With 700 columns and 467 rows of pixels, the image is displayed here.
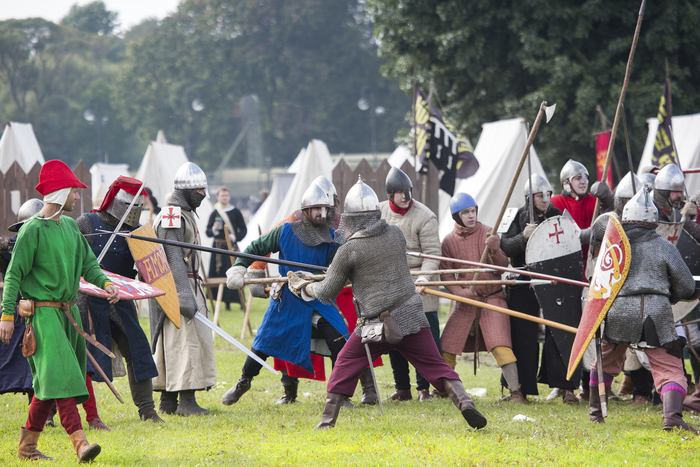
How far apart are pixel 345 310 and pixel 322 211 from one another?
1014 mm

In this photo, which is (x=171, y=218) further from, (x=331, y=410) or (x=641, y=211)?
(x=641, y=211)

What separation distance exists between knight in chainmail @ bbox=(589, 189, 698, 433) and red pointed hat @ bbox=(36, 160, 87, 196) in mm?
3241

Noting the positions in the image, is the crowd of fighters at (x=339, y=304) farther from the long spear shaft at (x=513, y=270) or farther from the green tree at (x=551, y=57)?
the green tree at (x=551, y=57)

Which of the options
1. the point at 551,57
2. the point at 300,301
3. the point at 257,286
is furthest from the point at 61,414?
the point at 551,57

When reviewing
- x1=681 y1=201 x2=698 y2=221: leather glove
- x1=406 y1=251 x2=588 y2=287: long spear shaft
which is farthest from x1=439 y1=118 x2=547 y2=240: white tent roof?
x1=406 y1=251 x2=588 y2=287: long spear shaft

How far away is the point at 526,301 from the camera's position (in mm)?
5953

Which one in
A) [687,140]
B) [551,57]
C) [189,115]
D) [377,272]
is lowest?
[377,272]

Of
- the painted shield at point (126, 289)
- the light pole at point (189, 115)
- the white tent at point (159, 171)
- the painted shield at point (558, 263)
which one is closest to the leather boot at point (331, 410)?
the painted shield at point (126, 289)

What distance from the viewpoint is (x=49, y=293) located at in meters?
4.19

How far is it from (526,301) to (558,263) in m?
0.49

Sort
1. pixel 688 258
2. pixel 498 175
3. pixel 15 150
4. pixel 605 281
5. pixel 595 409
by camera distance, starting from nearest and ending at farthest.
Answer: pixel 605 281
pixel 595 409
pixel 688 258
pixel 498 175
pixel 15 150

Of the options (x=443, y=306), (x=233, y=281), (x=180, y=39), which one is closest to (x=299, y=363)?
(x=233, y=281)

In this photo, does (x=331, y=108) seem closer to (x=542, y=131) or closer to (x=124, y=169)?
(x=124, y=169)

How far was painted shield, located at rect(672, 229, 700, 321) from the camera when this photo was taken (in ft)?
17.9
